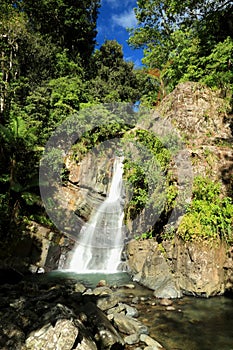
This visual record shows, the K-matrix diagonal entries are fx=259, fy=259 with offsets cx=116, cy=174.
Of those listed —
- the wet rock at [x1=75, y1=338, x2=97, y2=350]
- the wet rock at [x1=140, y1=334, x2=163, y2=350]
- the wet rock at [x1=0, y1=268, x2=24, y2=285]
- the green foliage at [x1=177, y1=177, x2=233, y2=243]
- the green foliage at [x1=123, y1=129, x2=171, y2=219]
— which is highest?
the green foliage at [x1=123, y1=129, x2=171, y2=219]

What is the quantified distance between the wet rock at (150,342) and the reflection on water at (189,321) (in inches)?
5.3

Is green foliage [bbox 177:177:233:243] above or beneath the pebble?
above

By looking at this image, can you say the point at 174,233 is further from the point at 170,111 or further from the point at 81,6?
the point at 81,6

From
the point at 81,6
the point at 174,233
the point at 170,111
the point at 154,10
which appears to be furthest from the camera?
→ the point at 81,6

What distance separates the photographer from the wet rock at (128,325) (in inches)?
188

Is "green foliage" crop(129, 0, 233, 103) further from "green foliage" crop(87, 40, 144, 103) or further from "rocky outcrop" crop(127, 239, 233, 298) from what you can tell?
"rocky outcrop" crop(127, 239, 233, 298)

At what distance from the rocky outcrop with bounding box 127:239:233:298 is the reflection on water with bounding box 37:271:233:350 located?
0.87ft

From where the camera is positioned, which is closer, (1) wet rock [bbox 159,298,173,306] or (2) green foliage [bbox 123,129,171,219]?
(1) wet rock [bbox 159,298,173,306]

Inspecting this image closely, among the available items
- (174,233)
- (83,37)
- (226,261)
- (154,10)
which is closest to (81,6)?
(83,37)

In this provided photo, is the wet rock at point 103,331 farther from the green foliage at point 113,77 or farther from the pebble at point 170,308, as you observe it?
the green foliage at point 113,77

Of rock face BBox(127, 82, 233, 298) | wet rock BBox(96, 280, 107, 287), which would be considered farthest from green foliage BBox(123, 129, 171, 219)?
wet rock BBox(96, 280, 107, 287)

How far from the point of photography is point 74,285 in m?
7.52

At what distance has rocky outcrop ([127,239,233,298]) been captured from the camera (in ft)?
21.9

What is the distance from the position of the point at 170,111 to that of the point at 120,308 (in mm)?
8939
